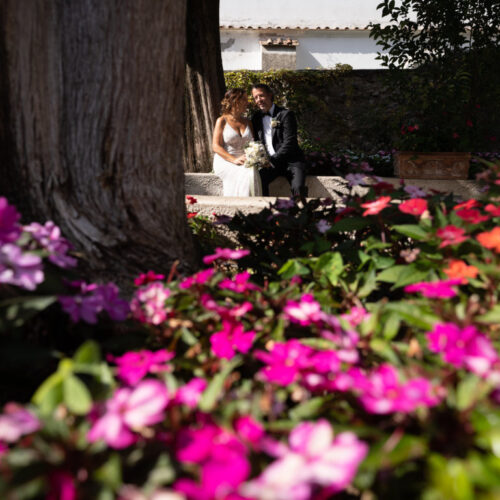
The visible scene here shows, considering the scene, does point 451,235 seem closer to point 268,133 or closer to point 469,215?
point 469,215

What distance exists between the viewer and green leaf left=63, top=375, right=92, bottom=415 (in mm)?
889

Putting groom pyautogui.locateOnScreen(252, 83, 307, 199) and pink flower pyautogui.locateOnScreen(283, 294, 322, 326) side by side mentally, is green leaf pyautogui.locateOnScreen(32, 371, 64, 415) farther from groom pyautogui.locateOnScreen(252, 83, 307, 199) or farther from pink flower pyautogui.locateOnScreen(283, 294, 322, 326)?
groom pyautogui.locateOnScreen(252, 83, 307, 199)

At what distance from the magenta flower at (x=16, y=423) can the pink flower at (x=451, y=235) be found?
1.39m

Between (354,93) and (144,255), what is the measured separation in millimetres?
9634

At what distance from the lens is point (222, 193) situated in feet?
19.8

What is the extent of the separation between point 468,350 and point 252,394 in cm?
48

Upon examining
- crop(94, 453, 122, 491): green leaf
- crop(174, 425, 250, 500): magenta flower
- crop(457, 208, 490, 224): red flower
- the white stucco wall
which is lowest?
crop(94, 453, 122, 491): green leaf

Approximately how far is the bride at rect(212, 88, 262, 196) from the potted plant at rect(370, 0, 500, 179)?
1831 millimetres

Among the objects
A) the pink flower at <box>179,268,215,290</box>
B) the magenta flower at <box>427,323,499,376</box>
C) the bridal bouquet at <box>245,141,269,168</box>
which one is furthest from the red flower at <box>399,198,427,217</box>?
the bridal bouquet at <box>245,141,269,168</box>

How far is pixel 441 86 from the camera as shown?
593cm

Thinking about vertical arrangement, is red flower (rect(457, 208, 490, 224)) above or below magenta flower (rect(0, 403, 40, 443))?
above

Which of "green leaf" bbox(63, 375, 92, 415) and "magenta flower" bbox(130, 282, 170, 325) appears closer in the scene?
"green leaf" bbox(63, 375, 92, 415)

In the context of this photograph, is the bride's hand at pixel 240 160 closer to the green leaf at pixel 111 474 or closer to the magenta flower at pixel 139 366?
the magenta flower at pixel 139 366

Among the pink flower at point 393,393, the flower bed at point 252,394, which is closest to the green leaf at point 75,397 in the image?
the flower bed at point 252,394
